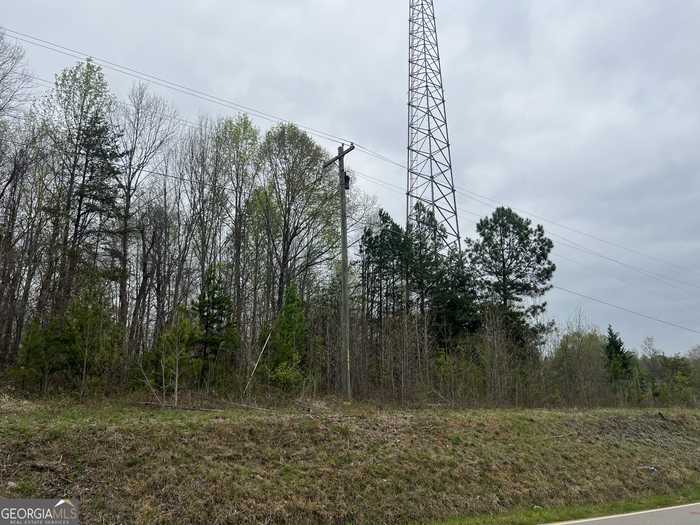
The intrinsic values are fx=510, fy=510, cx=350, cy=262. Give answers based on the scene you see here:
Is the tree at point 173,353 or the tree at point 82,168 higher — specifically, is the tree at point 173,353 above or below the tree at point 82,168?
below

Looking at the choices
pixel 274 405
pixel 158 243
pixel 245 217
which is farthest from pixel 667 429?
pixel 158 243

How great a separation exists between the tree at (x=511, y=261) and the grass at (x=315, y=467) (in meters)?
18.5

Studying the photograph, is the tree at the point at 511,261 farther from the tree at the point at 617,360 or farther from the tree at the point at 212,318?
the tree at the point at 212,318

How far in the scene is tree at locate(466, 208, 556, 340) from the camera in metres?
34.3

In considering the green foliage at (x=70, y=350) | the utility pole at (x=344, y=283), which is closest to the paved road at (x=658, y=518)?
the utility pole at (x=344, y=283)

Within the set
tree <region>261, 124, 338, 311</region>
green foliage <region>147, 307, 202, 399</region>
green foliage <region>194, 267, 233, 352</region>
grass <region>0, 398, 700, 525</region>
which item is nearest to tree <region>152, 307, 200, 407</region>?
green foliage <region>147, 307, 202, 399</region>

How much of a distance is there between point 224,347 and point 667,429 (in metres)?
18.0

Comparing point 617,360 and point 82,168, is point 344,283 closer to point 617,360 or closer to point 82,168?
point 82,168

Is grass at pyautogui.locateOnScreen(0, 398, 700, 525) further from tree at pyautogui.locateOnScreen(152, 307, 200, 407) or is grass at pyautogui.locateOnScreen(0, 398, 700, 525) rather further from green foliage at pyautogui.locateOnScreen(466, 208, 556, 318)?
green foliage at pyautogui.locateOnScreen(466, 208, 556, 318)

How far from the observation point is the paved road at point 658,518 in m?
9.49

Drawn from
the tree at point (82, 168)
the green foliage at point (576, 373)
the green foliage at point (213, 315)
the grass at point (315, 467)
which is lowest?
the grass at point (315, 467)

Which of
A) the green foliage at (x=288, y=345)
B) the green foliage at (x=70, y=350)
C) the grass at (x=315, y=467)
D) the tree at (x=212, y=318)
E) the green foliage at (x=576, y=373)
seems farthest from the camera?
the green foliage at (x=576, y=373)

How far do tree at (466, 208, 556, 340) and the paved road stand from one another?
22.7 metres

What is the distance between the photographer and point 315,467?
1003 cm
